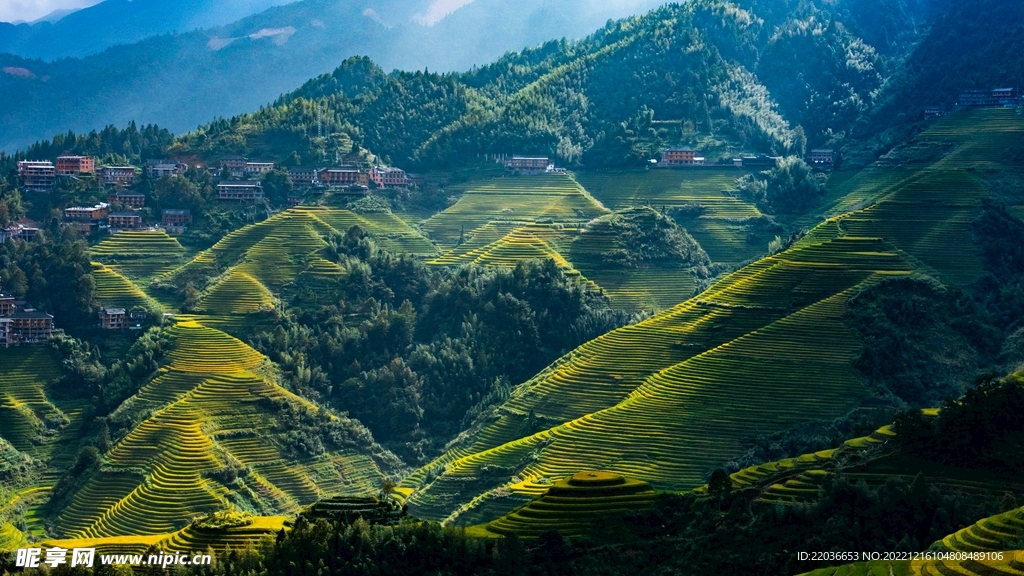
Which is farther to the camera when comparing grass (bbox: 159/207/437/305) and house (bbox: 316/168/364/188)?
house (bbox: 316/168/364/188)

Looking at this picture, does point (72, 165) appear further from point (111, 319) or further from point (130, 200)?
point (111, 319)

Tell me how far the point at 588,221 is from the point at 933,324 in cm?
2531

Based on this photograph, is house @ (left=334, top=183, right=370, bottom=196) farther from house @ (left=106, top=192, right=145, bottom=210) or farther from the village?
house @ (left=106, top=192, right=145, bottom=210)

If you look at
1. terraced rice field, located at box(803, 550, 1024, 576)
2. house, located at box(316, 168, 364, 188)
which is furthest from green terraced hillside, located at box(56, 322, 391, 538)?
terraced rice field, located at box(803, 550, 1024, 576)

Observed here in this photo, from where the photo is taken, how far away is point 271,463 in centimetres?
6134

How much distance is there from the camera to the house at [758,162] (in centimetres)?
8950

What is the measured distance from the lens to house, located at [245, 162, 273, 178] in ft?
295

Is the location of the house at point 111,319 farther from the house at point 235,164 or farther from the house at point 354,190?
the house at point 235,164

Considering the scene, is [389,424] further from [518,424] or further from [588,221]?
[588,221]

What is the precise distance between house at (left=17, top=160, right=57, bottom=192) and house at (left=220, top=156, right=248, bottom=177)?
8.36m

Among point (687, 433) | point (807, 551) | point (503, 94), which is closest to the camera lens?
point (807, 551)

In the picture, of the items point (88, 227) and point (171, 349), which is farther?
point (88, 227)

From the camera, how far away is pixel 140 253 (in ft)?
263

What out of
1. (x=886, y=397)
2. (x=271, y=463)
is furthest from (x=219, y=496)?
(x=886, y=397)
